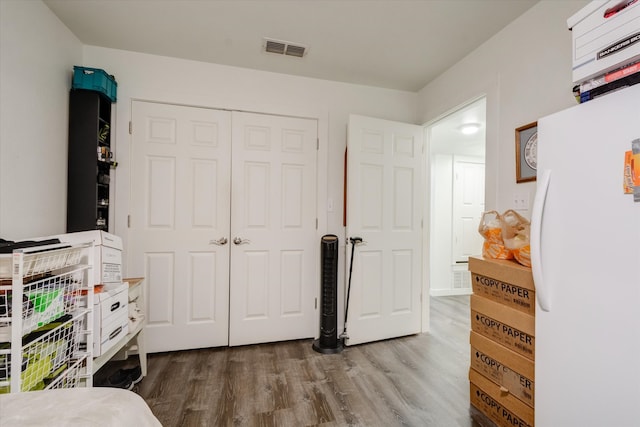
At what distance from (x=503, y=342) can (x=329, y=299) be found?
136 cm

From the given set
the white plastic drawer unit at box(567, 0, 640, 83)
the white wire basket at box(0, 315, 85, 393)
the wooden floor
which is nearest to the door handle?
the wooden floor

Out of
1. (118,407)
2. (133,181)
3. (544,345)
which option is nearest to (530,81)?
(544,345)

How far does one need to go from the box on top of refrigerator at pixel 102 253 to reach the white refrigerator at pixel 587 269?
2238mm

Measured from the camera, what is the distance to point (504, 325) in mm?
1545

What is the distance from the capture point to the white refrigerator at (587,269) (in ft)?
2.98

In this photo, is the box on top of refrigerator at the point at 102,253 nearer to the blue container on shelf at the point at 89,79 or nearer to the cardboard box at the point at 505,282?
the blue container on shelf at the point at 89,79

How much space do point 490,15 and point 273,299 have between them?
2773 millimetres

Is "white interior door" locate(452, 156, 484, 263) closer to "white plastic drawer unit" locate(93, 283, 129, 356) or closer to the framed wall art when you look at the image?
the framed wall art

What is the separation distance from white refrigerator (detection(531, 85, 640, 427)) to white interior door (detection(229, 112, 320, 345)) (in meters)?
1.90

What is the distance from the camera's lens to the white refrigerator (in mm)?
909

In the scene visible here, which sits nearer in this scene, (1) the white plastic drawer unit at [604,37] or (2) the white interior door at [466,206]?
(1) the white plastic drawer unit at [604,37]

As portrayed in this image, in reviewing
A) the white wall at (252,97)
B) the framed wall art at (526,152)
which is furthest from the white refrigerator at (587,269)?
the white wall at (252,97)

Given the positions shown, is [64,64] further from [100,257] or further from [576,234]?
[576,234]

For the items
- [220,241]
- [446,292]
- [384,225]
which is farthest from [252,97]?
[446,292]
